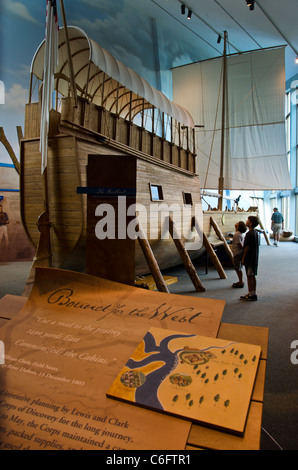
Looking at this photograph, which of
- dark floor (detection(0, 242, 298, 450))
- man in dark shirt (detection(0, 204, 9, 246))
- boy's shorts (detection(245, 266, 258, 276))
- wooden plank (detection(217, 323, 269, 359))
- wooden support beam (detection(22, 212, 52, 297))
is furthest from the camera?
man in dark shirt (detection(0, 204, 9, 246))

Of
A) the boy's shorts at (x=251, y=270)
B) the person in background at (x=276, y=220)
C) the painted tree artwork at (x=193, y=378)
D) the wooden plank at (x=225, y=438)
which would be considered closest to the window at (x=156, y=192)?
the boy's shorts at (x=251, y=270)

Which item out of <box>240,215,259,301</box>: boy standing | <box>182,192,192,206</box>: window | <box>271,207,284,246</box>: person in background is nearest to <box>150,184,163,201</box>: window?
<box>182,192,192,206</box>: window

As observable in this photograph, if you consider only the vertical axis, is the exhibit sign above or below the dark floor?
above

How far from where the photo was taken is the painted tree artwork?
814 millimetres

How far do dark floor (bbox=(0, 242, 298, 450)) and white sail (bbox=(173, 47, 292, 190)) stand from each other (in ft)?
19.5

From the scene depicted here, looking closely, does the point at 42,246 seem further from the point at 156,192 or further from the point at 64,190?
the point at 156,192

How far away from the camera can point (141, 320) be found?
1.24m

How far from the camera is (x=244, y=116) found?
49.2 ft

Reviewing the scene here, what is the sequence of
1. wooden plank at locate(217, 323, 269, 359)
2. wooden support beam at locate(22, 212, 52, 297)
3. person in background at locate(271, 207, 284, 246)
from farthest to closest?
1. person in background at locate(271, 207, 284, 246)
2. wooden support beam at locate(22, 212, 52, 297)
3. wooden plank at locate(217, 323, 269, 359)

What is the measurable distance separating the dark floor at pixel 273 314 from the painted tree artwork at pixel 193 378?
64cm

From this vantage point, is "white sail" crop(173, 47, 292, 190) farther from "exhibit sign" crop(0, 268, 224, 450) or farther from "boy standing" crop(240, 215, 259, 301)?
"exhibit sign" crop(0, 268, 224, 450)

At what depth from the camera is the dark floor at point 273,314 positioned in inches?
86.7

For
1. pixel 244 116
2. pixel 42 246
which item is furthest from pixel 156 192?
pixel 244 116

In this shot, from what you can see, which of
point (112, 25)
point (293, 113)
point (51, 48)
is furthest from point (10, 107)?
point (293, 113)
